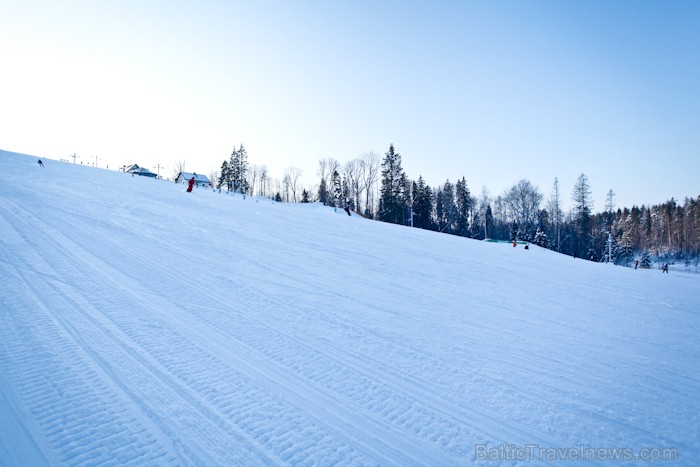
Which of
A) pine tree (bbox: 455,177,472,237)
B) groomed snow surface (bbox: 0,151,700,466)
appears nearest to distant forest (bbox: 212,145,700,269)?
pine tree (bbox: 455,177,472,237)

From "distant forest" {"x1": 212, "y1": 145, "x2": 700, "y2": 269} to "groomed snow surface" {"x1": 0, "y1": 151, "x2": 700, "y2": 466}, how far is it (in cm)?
5926

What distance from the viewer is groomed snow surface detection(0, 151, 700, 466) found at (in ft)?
9.08

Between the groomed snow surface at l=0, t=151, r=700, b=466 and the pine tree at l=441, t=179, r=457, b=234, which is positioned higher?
the pine tree at l=441, t=179, r=457, b=234

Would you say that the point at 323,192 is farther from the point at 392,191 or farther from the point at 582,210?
the point at 582,210

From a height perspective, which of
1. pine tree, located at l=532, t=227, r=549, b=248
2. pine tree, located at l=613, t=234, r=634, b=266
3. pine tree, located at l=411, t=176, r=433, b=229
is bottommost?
pine tree, located at l=613, t=234, r=634, b=266

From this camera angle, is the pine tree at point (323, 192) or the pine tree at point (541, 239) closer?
the pine tree at point (541, 239)

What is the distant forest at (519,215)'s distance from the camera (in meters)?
69.2

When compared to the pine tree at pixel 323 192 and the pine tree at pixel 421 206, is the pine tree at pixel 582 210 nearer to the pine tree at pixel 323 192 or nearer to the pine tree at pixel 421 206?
the pine tree at pixel 421 206

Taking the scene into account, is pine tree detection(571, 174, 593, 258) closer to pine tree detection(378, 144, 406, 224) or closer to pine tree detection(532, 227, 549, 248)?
pine tree detection(532, 227, 549, 248)

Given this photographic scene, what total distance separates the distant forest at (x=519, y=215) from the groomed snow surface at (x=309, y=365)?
5926 cm

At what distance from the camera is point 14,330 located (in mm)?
3898

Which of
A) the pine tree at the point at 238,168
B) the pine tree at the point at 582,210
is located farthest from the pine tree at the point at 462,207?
the pine tree at the point at 238,168

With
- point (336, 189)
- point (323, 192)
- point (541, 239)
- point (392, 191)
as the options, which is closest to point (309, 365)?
point (392, 191)

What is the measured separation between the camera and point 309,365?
3998 mm
